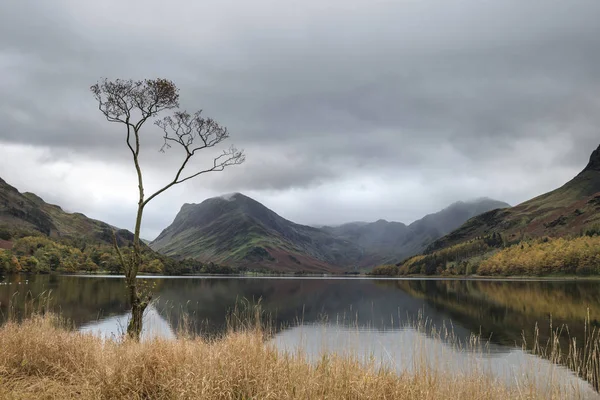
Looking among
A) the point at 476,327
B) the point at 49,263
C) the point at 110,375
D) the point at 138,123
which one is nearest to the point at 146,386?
the point at 110,375

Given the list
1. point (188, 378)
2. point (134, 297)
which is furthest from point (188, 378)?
point (134, 297)

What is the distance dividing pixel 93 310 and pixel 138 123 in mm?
47575

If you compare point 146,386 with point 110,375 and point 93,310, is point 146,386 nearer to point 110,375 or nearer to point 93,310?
point 110,375

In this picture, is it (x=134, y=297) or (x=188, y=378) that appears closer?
(x=188, y=378)

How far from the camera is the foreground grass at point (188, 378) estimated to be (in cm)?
960

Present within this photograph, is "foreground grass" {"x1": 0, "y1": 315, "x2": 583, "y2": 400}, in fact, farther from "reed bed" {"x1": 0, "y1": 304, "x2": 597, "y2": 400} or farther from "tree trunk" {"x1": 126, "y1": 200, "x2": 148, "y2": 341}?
"tree trunk" {"x1": 126, "y1": 200, "x2": 148, "y2": 341}

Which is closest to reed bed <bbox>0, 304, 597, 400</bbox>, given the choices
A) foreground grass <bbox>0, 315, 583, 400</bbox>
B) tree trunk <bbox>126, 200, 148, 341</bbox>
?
foreground grass <bbox>0, 315, 583, 400</bbox>

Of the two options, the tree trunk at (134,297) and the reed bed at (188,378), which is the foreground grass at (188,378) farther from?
the tree trunk at (134,297)

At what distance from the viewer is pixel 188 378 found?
9.91m

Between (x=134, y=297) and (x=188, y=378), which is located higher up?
(x=134, y=297)

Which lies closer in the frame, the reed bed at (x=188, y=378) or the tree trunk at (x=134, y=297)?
the reed bed at (x=188, y=378)

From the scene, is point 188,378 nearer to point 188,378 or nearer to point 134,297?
point 188,378

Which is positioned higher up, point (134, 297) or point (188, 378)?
point (134, 297)

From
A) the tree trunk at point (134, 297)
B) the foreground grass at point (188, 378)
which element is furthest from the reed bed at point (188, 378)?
the tree trunk at point (134, 297)
